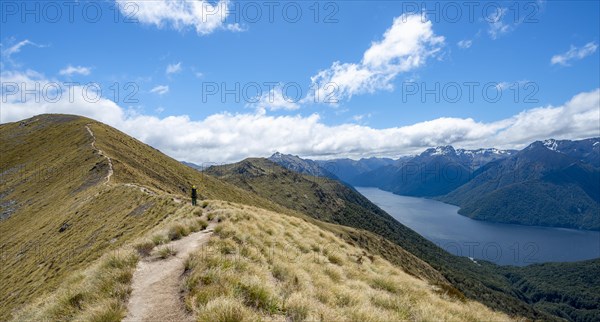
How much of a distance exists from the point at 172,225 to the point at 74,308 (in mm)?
8859

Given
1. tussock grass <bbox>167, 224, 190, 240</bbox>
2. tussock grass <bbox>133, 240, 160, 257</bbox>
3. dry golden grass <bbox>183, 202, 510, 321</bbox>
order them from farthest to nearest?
1. tussock grass <bbox>167, 224, 190, 240</bbox>
2. tussock grass <bbox>133, 240, 160, 257</bbox>
3. dry golden grass <bbox>183, 202, 510, 321</bbox>

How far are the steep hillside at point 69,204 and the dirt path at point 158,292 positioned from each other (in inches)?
555

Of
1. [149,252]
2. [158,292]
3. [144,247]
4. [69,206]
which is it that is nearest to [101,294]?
[158,292]

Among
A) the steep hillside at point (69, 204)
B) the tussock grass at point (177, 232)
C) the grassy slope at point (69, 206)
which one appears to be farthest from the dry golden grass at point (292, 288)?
the steep hillside at point (69, 204)

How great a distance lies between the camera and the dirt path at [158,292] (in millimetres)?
8562

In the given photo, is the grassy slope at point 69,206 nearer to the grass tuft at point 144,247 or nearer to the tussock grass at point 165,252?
the grass tuft at point 144,247

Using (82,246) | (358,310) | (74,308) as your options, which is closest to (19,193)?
(82,246)

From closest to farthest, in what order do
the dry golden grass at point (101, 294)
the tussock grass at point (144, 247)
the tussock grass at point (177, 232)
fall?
1. the dry golden grass at point (101, 294)
2. the tussock grass at point (144, 247)
3. the tussock grass at point (177, 232)

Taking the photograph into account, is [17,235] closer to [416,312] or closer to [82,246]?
[82,246]

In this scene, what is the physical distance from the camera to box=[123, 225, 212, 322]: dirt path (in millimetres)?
8562

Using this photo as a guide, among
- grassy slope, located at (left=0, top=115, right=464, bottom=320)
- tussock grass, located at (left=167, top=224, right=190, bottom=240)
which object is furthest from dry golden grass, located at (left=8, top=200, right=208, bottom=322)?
grassy slope, located at (left=0, top=115, right=464, bottom=320)

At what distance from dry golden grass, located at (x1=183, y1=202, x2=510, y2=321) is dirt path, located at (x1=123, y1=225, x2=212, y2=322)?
413 mm

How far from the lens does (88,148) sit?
2813 inches

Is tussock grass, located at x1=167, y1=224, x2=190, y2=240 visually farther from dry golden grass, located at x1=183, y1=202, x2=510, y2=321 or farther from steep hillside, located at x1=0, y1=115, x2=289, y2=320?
steep hillside, located at x1=0, y1=115, x2=289, y2=320
